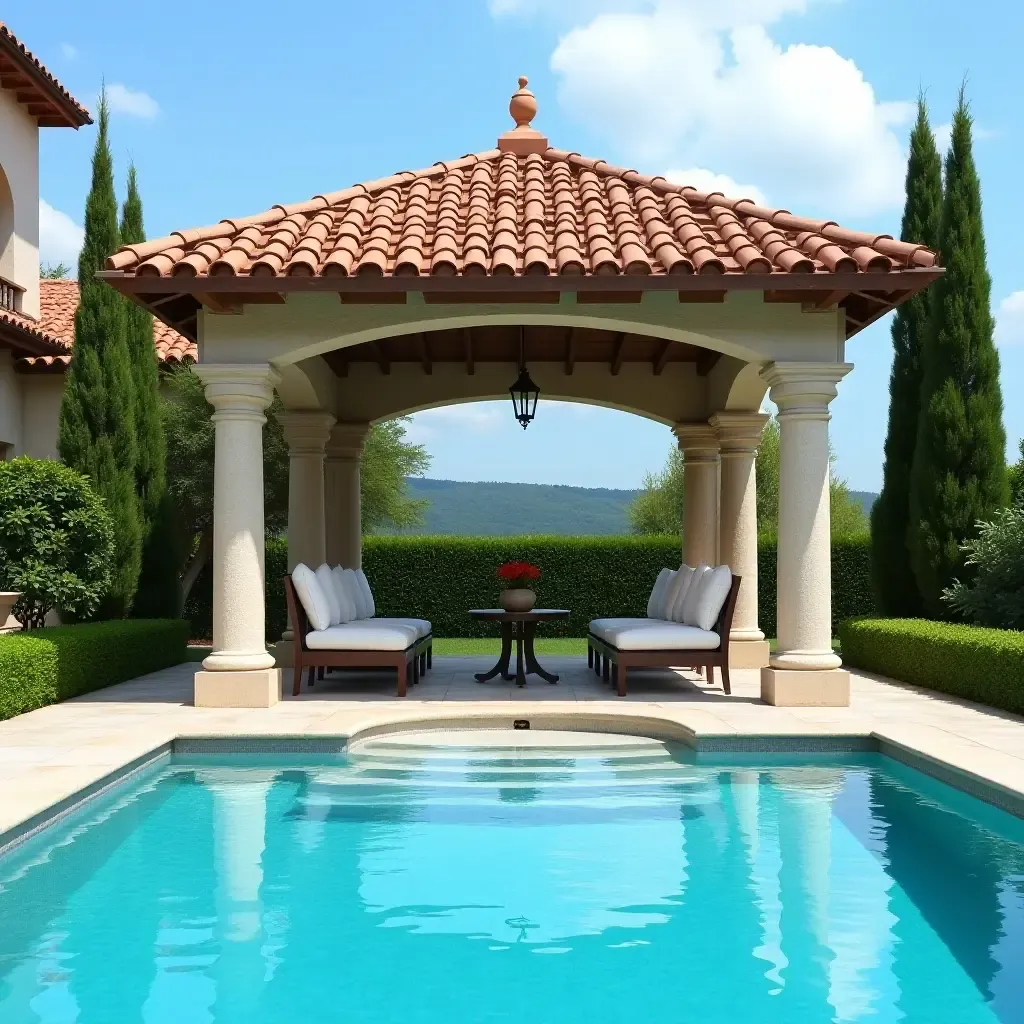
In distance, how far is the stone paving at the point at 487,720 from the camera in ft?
22.3

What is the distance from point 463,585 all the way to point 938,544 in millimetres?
9351

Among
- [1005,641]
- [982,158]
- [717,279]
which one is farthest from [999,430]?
[717,279]

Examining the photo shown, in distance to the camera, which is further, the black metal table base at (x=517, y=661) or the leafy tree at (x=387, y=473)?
the leafy tree at (x=387, y=473)

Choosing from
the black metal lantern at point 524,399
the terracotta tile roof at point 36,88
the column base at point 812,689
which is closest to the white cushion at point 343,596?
the black metal lantern at point 524,399

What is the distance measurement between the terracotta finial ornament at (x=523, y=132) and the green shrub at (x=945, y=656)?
23.1 feet

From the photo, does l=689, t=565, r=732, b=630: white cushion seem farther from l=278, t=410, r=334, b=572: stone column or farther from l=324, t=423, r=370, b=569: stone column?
l=324, t=423, r=370, b=569: stone column

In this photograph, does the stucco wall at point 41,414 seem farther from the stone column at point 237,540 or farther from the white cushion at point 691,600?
A: the white cushion at point 691,600

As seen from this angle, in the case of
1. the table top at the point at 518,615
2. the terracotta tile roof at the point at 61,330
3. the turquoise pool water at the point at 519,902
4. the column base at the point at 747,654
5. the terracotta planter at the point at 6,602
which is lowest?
the turquoise pool water at the point at 519,902

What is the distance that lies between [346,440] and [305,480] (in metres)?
1.21

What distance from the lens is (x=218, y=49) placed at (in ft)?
34.6

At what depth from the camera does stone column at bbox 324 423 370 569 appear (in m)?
14.9

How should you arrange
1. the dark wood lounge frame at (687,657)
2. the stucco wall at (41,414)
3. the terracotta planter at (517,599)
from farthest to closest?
the stucco wall at (41,414), the terracotta planter at (517,599), the dark wood lounge frame at (687,657)


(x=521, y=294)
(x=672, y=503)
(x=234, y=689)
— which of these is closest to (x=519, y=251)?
(x=521, y=294)

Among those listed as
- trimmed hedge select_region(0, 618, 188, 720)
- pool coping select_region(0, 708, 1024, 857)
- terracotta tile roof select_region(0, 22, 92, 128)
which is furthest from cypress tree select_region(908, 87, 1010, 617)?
terracotta tile roof select_region(0, 22, 92, 128)
